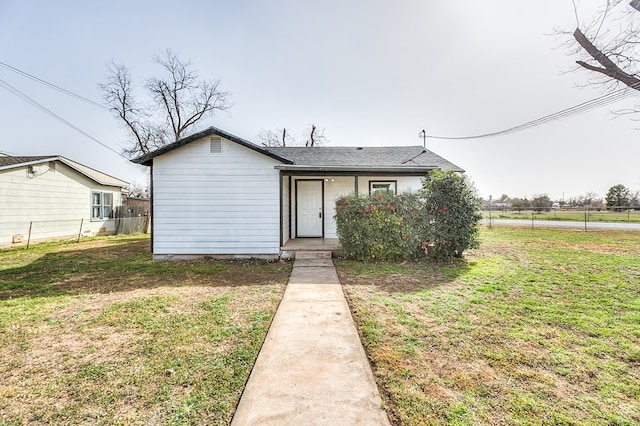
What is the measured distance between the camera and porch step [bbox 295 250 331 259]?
832 cm

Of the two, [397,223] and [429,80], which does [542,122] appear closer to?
[429,80]

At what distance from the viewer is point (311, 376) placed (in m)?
2.50

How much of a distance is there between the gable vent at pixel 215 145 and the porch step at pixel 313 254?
3932mm

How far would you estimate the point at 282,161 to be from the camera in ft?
26.7

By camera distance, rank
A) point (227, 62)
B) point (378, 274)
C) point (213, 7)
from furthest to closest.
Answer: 1. point (227, 62)
2. point (213, 7)
3. point (378, 274)

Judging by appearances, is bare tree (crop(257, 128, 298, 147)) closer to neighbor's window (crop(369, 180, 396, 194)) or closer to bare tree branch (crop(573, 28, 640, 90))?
Result: neighbor's window (crop(369, 180, 396, 194))

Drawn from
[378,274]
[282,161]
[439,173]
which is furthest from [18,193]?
[439,173]

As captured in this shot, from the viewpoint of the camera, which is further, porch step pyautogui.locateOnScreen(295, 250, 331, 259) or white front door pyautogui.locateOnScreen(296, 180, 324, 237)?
white front door pyautogui.locateOnScreen(296, 180, 324, 237)

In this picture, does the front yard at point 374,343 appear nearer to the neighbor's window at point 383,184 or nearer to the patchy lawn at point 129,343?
the patchy lawn at point 129,343

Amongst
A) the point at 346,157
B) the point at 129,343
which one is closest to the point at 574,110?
the point at 346,157

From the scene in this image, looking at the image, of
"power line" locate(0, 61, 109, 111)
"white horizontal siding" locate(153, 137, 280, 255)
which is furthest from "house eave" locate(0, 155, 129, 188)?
"white horizontal siding" locate(153, 137, 280, 255)

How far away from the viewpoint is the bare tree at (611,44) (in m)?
5.65

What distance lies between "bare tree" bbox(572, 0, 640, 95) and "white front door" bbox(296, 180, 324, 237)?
26.1 feet

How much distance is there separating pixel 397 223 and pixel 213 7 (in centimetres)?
989
